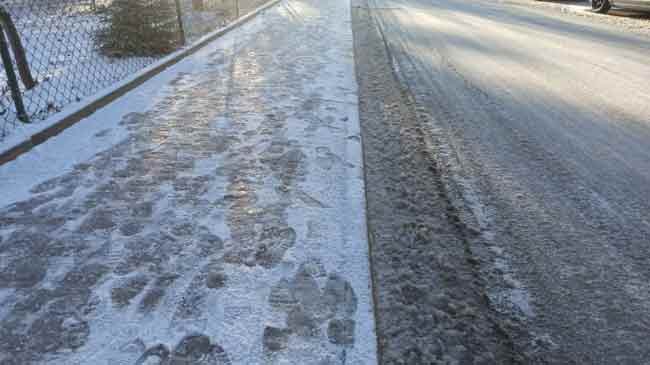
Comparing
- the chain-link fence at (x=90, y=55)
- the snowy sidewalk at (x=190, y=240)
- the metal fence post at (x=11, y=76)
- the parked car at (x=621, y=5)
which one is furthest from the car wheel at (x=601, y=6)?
the metal fence post at (x=11, y=76)

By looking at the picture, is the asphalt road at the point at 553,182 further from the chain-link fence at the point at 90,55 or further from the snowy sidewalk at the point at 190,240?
the chain-link fence at the point at 90,55

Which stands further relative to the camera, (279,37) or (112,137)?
(279,37)

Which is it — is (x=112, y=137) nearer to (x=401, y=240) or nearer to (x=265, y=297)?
(x=265, y=297)

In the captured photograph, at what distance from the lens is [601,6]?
40.3 ft

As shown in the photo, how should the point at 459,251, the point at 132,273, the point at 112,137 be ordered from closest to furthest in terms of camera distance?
the point at 132,273, the point at 459,251, the point at 112,137

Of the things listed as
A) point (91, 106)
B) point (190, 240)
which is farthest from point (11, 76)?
point (190, 240)

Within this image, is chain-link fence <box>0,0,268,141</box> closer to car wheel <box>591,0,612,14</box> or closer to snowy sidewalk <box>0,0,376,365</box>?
snowy sidewalk <box>0,0,376,365</box>

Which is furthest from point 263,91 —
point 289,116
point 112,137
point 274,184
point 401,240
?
point 401,240

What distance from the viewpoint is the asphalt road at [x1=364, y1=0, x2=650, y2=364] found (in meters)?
1.70

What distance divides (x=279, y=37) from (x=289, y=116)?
4471 millimetres

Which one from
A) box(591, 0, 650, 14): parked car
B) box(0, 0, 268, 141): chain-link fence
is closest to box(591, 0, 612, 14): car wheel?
box(591, 0, 650, 14): parked car

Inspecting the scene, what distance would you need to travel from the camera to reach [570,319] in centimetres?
169

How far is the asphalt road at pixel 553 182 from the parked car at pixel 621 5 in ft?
17.9

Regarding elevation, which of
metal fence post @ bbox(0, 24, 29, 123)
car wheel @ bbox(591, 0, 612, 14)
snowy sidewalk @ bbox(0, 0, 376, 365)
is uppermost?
car wheel @ bbox(591, 0, 612, 14)
